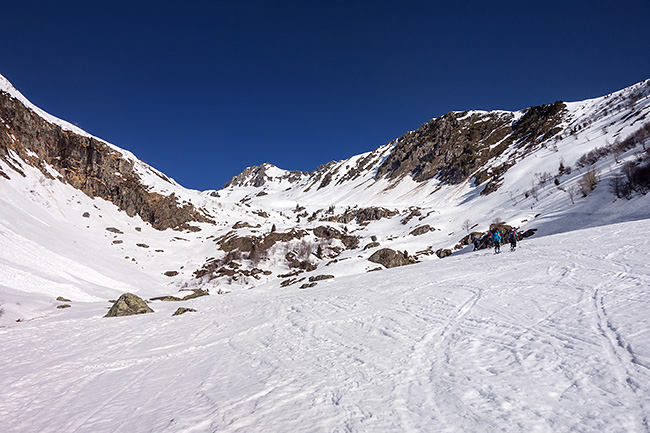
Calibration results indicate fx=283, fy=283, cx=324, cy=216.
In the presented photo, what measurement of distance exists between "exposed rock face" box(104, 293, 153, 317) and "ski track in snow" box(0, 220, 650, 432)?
399 centimetres

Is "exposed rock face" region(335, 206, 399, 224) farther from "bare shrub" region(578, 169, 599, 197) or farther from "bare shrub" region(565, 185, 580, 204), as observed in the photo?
"bare shrub" region(578, 169, 599, 197)

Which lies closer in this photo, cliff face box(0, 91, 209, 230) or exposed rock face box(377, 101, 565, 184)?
cliff face box(0, 91, 209, 230)

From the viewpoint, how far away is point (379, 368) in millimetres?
5387

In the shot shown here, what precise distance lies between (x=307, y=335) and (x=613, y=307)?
297 inches

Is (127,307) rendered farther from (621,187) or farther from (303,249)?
(621,187)

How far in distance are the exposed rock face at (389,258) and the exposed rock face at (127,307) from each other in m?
25.2

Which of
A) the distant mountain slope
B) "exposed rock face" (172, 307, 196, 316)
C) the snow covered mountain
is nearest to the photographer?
the snow covered mountain

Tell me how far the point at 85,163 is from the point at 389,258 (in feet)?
217

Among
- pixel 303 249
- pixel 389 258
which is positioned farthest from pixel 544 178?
pixel 303 249

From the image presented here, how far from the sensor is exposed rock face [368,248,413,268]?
34.7 m

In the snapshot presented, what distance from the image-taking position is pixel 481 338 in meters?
6.12

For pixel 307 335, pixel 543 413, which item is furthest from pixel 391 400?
pixel 307 335

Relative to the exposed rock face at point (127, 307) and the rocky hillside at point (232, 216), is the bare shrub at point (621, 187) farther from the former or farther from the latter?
the exposed rock face at point (127, 307)

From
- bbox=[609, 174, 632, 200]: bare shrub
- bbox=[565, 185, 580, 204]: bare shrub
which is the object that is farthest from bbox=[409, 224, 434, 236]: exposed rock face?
bbox=[609, 174, 632, 200]: bare shrub
